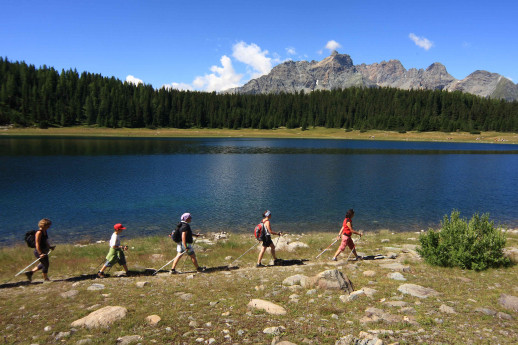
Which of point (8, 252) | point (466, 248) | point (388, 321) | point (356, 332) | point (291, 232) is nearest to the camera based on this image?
point (356, 332)

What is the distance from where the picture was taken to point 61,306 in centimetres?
1007

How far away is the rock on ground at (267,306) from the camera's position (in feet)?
31.0

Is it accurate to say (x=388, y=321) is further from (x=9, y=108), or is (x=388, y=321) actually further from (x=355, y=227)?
(x=9, y=108)

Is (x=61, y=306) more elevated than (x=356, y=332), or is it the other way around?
(x=356, y=332)

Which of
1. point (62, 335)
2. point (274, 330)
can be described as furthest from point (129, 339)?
point (274, 330)

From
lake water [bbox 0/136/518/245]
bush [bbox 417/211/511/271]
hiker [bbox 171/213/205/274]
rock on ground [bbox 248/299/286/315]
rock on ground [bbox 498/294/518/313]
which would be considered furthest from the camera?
lake water [bbox 0/136/518/245]

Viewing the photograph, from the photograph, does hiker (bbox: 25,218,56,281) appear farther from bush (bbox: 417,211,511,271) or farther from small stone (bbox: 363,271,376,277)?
bush (bbox: 417,211,511,271)

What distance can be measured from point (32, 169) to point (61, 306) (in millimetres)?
55049

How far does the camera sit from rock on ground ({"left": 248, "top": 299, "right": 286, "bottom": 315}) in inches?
372

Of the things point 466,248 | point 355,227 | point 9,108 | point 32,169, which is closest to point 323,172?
point 355,227

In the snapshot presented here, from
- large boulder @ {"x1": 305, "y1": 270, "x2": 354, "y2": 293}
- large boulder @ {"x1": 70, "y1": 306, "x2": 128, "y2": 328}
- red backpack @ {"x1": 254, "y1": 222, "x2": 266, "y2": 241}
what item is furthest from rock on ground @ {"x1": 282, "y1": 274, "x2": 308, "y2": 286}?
large boulder @ {"x1": 70, "y1": 306, "x2": 128, "y2": 328}

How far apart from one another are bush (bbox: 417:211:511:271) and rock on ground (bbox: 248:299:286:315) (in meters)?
8.30

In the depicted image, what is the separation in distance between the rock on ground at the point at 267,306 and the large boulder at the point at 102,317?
12.6 feet

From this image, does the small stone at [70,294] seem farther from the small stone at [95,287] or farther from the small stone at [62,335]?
the small stone at [62,335]
